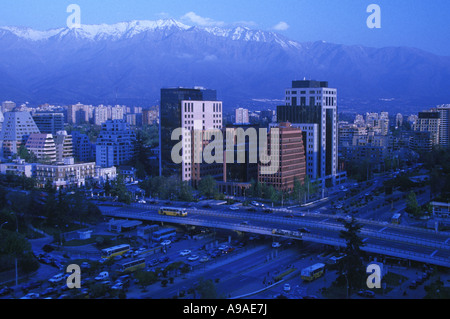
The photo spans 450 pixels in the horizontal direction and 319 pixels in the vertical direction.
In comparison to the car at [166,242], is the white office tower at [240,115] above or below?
above

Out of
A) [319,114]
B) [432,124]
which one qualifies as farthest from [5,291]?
[432,124]

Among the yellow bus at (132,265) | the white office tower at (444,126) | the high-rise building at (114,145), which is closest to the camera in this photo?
the yellow bus at (132,265)

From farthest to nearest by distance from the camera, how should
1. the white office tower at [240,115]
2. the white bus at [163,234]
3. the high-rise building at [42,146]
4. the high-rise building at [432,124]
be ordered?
1. the white office tower at [240,115]
2. the high-rise building at [432,124]
3. the high-rise building at [42,146]
4. the white bus at [163,234]

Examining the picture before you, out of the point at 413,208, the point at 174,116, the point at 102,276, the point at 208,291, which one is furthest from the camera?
the point at 174,116

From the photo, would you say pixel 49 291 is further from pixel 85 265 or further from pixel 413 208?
pixel 413 208

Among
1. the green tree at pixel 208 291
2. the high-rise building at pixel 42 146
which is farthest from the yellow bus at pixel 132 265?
the high-rise building at pixel 42 146

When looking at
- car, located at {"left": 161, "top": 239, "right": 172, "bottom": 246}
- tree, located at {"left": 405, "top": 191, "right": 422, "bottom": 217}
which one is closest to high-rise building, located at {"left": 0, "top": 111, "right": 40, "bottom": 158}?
car, located at {"left": 161, "top": 239, "right": 172, "bottom": 246}

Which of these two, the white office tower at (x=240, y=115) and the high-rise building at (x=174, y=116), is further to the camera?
the white office tower at (x=240, y=115)

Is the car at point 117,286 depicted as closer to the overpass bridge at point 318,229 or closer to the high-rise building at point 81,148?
the overpass bridge at point 318,229
